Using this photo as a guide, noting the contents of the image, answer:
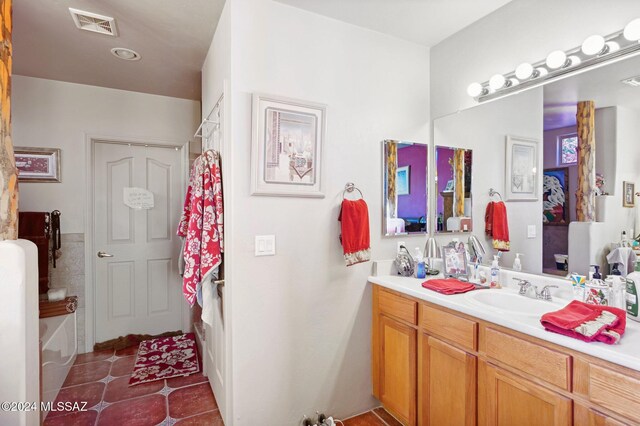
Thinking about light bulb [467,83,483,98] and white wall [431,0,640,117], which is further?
light bulb [467,83,483,98]

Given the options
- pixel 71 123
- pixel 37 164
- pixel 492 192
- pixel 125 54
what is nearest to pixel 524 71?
pixel 492 192

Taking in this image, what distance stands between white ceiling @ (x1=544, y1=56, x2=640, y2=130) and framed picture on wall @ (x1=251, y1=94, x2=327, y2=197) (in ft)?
4.23

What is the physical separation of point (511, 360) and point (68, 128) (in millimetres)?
3932

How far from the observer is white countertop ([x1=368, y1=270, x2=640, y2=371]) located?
1069mm

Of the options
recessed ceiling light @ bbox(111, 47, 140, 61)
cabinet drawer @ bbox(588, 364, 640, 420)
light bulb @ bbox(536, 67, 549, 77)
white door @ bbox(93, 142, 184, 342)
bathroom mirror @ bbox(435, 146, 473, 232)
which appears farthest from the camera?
white door @ bbox(93, 142, 184, 342)

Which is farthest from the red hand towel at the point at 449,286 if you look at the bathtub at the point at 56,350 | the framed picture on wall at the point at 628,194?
the bathtub at the point at 56,350

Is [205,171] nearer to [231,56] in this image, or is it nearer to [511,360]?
[231,56]

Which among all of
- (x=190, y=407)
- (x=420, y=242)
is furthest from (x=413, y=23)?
(x=190, y=407)

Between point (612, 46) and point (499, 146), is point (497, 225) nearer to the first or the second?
point (499, 146)

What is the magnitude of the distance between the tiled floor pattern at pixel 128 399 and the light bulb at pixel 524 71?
9.34ft

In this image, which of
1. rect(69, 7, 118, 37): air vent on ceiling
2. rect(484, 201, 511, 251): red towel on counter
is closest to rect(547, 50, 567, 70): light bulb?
rect(484, 201, 511, 251): red towel on counter

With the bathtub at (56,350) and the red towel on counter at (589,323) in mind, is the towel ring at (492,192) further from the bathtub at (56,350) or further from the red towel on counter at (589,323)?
the bathtub at (56,350)

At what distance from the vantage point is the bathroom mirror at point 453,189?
2275mm

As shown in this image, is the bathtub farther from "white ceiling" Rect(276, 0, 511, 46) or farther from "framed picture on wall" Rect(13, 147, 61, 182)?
"white ceiling" Rect(276, 0, 511, 46)
